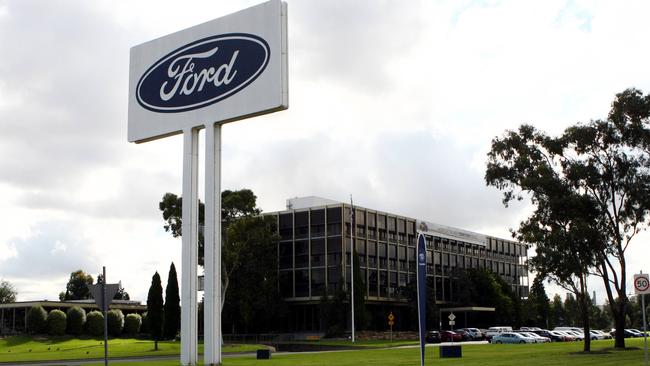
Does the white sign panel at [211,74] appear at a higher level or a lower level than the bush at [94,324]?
higher

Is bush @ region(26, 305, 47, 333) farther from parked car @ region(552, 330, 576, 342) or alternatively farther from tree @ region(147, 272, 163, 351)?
parked car @ region(552, 330, 576, 342)

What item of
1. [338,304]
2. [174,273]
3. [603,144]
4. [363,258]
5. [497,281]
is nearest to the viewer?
[603,144]

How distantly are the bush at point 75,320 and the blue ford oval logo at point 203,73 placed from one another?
2023 inches

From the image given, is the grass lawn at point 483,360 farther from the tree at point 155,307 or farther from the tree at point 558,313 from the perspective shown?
the tree at point 558,313

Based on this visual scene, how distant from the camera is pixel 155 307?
65.8 meters

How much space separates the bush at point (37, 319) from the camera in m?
75.9

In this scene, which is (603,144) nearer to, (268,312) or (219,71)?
(219,71)

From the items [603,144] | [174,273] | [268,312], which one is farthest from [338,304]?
[603,144]

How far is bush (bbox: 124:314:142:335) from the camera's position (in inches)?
3398

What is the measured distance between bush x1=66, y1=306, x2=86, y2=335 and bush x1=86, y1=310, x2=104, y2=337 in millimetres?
1144

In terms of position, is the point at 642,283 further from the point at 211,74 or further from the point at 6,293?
the point at 6,293

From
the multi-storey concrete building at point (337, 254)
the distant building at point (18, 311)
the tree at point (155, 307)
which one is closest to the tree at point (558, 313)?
the multi-storey concrete building at point (337, 254)

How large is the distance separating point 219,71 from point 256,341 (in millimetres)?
57031

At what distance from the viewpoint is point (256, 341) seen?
8319cm
